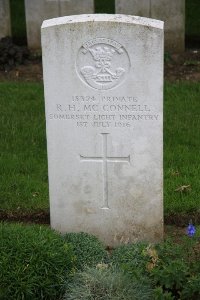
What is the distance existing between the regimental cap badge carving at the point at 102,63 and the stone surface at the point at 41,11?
6.38 meters

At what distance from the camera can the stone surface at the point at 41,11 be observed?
11.5 metres

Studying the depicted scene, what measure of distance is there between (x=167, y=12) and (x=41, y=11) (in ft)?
6.46

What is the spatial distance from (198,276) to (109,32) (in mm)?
1784

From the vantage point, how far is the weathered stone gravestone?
5.13m

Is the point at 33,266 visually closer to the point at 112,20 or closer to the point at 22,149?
the point at 112,20

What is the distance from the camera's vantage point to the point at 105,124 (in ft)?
17.4

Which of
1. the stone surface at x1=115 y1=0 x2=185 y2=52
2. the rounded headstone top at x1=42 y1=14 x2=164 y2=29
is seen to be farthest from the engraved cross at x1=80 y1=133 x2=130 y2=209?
the stone surface at x1=115 y1=0 x2=185 y2=52

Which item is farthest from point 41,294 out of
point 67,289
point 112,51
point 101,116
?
point 112,51

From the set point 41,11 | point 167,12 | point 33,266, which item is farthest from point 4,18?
point 33,266

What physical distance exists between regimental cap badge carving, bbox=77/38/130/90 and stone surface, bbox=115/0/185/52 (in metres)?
6.25

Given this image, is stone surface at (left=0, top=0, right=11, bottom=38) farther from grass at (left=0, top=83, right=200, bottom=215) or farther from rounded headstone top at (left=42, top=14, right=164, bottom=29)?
rounded headstone top at (left=42, top=14, right=164, bottom=29)

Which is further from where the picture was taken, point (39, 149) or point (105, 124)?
point (39, 149)

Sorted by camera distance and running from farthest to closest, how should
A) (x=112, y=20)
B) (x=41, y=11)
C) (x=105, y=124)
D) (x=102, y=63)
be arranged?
1. (x=41, y=11)
2. (x=105, y=124)
3. (x=102, y=63)
4. (x=112, y=20)

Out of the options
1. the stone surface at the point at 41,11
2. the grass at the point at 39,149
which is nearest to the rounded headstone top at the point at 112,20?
the grass at the point at 39,149
